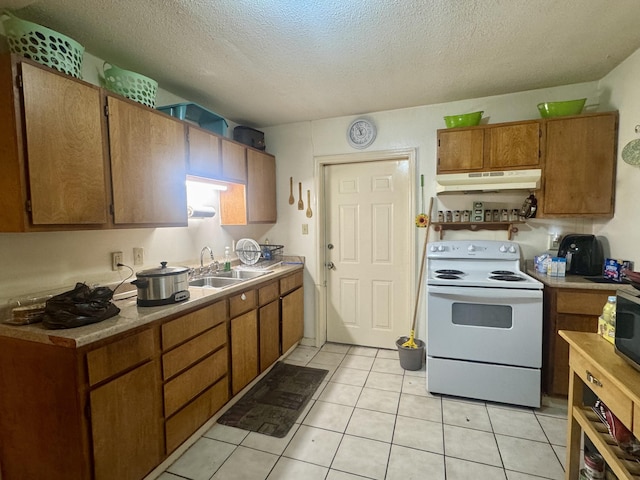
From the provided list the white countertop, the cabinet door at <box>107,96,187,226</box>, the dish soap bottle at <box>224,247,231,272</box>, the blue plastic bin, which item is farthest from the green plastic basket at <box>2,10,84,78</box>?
the dish soap bottle at <box>224,247,231,272</box>

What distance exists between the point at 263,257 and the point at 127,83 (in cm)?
189

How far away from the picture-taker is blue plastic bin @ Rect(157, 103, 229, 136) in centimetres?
216

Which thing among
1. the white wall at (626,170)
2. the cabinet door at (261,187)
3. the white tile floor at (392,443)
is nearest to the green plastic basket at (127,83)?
the cabinet door at (261,187)

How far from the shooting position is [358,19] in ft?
5.16

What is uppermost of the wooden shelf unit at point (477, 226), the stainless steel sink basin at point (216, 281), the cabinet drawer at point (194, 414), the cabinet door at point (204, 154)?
the cabinet door at point (204, 154)

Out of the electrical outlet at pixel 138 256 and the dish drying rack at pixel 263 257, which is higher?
the electrical outlet at pixel 138 256

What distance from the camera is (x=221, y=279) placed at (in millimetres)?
2564

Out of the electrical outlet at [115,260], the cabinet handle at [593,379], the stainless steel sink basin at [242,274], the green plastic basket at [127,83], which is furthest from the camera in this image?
the stainless steel sink basin at [242,274]

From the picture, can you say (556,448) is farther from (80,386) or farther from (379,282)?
(80,386)

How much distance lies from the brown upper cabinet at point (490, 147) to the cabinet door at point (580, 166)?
0.12 meters

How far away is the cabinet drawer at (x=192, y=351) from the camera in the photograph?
1650mm

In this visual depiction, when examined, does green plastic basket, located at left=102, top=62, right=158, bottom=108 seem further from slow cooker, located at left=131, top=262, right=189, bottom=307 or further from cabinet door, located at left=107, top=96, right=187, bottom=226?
slow cooker, located at left=131, top=262, right=189, bottom=307

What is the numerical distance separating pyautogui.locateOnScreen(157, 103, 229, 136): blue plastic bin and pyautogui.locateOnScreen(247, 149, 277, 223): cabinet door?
14.1 inches

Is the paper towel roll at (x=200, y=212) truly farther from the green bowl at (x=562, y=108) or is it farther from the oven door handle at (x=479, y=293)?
the green bowl at (x=562, y=108)
